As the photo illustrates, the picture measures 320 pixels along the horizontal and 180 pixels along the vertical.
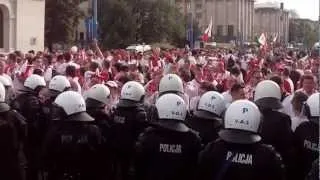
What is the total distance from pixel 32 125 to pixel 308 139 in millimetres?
4297

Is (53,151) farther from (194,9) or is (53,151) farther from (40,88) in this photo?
(194,9)

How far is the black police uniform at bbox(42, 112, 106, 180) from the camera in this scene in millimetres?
6672

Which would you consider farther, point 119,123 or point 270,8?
point 270,8

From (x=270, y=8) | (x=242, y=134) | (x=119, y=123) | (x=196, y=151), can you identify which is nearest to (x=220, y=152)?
(x=242, y=134)

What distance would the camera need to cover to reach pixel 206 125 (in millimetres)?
7172

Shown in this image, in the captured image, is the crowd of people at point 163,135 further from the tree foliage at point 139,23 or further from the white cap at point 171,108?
the tree foliage at point 139,23

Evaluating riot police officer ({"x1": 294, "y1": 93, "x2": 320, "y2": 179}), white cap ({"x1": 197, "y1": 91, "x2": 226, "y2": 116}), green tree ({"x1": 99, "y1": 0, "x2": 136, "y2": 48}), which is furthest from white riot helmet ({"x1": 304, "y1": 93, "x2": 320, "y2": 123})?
green tree ({"x1": 99, "y1": 0, "x2": 136, "y2": 48})

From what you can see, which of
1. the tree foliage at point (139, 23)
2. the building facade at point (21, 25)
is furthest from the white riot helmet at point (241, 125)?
the tree foliage at point (139, 23)

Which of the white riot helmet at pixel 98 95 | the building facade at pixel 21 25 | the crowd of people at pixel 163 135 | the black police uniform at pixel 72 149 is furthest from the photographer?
the building facade at pixel 21 25

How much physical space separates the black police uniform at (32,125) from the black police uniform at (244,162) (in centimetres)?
402

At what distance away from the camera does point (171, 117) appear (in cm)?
614

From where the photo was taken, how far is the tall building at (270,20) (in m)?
138

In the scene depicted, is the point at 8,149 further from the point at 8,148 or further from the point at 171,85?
the point at 171,85

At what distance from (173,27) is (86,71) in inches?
2618
